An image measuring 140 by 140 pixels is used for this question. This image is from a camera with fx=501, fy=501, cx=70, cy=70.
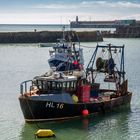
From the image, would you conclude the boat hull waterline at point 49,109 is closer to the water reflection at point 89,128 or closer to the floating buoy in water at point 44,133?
the water reflection at point 89,128

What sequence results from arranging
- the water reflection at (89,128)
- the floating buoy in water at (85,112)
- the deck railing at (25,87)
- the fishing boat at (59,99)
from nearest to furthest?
the water reflection at (89,128) < the fishing boat at (59,99) < the deck railing at (25,87) < the floating buoy in water at (85,112)

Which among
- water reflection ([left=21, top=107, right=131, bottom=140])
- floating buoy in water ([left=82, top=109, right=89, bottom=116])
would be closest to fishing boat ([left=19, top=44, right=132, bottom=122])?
floating buoy in water ([left=82, top=109, right=89, bottom=116])

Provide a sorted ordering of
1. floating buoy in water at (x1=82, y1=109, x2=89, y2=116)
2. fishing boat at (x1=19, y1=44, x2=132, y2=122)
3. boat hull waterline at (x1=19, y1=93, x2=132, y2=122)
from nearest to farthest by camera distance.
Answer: boat hull waterline at (x1=19, y1=93, x2=132, y2=122), fishing boat at (x1=19, y1=44, x2=132, y2=122), floating buoy in water at (x1=82, y1=109, x2=89, y2=116)

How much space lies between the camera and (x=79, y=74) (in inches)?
1427

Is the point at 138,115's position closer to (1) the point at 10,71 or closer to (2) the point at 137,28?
(1) the point at 10,71

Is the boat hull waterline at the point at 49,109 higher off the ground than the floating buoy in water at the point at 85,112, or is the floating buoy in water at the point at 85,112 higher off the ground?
the boat hull waterline at the point at 49,109

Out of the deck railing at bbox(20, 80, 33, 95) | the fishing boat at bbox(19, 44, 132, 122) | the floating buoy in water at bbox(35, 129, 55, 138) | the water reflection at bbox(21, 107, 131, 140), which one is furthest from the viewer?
the deck railing at bbox(20, 80, 33, 95)

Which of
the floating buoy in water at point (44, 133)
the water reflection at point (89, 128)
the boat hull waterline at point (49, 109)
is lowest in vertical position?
the water reflection at point (89, 128)

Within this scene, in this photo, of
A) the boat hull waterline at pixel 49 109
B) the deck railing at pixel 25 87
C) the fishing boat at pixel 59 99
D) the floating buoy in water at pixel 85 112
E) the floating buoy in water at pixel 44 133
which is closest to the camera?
the floating buoy in water at pixel 44 133

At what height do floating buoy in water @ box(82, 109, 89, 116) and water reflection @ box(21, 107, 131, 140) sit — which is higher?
floating buoy in water @ box(82, 109, 89, 116)

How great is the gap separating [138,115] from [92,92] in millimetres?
4300

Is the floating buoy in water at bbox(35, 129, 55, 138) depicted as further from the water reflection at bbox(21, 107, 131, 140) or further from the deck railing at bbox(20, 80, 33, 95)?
the deck railing at bbox(20, 80, 33, 95)

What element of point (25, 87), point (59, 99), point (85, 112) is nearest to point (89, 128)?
point (85, 112)

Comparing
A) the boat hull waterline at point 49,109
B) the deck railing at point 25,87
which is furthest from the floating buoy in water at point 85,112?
the deck railing at point 25,87
